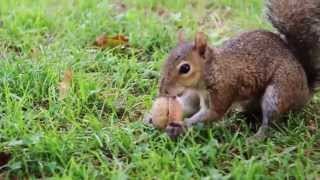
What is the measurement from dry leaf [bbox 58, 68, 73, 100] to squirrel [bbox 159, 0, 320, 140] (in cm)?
50

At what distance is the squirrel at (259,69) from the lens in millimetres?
2504

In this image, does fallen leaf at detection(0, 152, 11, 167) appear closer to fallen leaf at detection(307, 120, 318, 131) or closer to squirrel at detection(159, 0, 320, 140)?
squirrel at detection(159, 0, 320, 140)

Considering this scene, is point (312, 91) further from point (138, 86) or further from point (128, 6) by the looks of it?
point (128, 6)

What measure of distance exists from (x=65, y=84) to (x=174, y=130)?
64 cm

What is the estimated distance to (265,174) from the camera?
2.22 metres

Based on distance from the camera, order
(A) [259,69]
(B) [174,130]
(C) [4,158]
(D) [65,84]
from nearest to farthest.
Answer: (C) [4,158], (B) [174,130], (A) [259,69], (D) [65,84]

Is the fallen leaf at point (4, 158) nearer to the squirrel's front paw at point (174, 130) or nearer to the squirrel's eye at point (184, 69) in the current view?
the squirrel's front paw at point (174, 130)

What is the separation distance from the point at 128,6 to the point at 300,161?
77.8 inches

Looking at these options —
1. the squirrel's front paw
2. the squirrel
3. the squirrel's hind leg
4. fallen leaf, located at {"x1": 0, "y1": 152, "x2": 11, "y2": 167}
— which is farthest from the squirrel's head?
fallen leaf, located at {"x1": 0, "y1": 152, "x2": 11, "y2": 167}

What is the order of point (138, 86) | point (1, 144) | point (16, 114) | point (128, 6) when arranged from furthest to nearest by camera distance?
point (128, 6) → point (138, 86) → point (16, 114) → point (1, 144)

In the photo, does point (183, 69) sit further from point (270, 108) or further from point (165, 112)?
point (270, 108)

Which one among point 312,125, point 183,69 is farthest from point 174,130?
point 312,125

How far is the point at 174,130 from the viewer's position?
2.45 metres

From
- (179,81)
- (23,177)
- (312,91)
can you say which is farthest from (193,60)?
(23,177)
